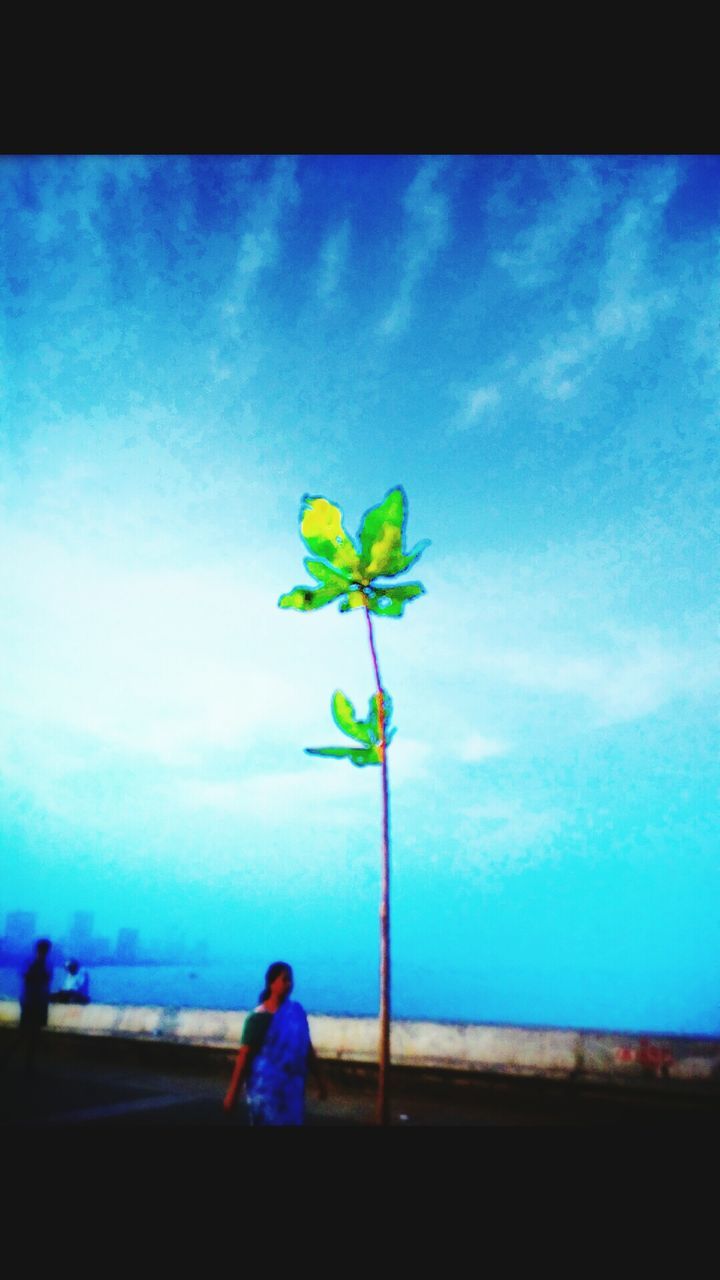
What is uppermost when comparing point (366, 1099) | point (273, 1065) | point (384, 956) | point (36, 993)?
point (384, 956)

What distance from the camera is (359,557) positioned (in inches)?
147

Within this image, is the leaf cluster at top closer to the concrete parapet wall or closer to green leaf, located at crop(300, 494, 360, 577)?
green leaf, located at crop(300, 494, 360, 577)

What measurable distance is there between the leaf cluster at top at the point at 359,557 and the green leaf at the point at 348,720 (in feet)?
1.98

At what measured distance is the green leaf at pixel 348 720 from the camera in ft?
12.0

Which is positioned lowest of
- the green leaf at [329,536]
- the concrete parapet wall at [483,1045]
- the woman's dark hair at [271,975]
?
the concrete parapet wall at [483,1045]

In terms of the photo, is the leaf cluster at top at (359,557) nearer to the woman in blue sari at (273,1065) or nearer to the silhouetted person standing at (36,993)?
the woman in blue sari at (273,1065)

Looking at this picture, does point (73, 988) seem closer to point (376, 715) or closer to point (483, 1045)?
point (483, 1045)

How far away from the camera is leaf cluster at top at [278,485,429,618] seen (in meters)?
3.67

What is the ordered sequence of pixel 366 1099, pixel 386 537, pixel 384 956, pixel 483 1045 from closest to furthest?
pixel 384 956
pixel 386 537
pixel 366 1099
pixel 483 1045

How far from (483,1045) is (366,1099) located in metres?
1.18

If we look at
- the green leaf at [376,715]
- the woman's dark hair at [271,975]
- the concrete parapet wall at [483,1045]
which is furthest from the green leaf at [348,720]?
the concrete parapet wall at [483,1045]

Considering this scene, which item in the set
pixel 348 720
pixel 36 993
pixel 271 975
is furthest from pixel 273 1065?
pixel 36 993
